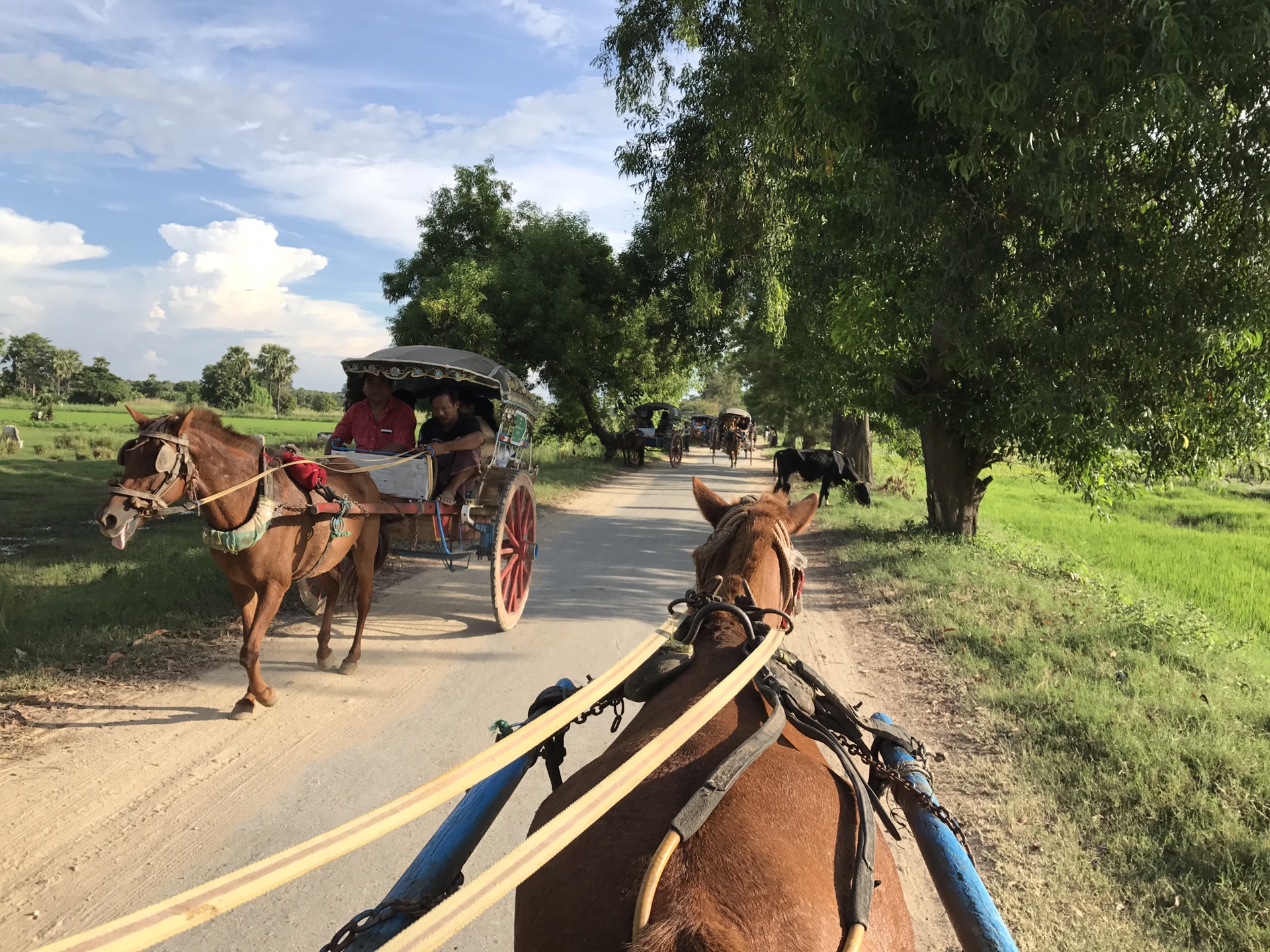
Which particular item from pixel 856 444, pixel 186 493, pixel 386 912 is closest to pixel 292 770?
pixel 186 493

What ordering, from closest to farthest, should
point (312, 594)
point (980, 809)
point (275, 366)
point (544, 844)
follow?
point (544, 844), point (980, 809), point (312, 594), point (275, 366)

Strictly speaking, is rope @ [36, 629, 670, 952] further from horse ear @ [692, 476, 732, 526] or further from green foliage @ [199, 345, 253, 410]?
green foliage @ [199, 345, 253, 410]

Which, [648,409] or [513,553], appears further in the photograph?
[648,409]

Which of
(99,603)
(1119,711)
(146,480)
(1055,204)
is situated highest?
(1055,204)

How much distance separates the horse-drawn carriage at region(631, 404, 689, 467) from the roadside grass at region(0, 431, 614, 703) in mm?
18099

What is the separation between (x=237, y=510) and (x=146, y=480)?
0.53 meters

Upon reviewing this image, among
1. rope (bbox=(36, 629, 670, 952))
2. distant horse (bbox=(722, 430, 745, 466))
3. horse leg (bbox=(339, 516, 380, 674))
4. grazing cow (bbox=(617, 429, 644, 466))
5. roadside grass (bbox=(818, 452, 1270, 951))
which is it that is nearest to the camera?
rope (bbox=(36, 629, 670, 952))

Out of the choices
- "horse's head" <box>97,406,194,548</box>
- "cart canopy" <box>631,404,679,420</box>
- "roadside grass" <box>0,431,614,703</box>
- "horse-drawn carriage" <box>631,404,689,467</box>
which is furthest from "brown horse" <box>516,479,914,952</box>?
"cart canopy" <box>631,404,679,420</box>

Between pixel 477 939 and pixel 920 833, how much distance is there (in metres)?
1.74

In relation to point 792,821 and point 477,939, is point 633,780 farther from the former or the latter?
point 477,939

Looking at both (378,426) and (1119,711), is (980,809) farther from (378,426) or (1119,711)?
(378,426)

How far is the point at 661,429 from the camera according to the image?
29.2 meters

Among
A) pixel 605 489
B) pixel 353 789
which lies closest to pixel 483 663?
pixel 353 789

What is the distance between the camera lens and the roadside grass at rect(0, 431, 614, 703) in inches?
196
